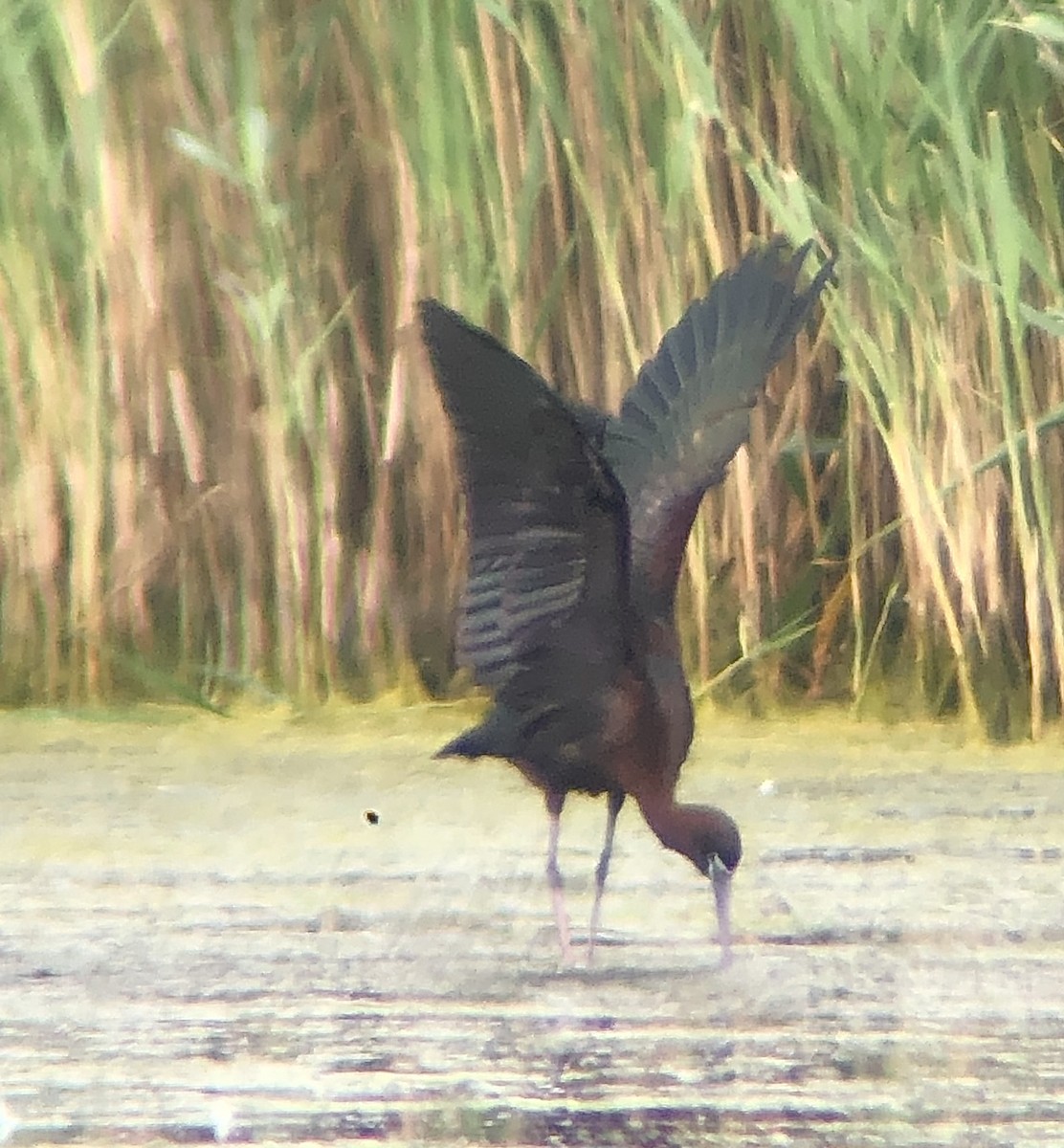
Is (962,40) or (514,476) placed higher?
(962,40)

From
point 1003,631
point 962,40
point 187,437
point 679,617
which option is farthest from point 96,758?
point 962,40

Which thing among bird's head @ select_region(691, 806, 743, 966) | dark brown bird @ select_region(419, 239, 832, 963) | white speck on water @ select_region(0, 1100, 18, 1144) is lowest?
white speck on water @ select_region(0, 1100, 18, 1144)

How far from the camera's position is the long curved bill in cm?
274

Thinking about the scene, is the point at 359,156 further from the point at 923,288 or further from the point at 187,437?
the point at 923,288

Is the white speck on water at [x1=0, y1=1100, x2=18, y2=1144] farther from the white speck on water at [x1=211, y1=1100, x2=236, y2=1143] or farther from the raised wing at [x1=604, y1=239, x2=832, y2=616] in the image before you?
the raised wing at [x1=604, y1=239, x2=832, y2=616]

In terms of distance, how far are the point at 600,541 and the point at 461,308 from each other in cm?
138

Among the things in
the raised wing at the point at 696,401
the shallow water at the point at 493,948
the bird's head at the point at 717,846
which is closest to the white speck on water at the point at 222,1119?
the shallow water at the point at 493,948

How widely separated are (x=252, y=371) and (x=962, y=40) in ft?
3.91

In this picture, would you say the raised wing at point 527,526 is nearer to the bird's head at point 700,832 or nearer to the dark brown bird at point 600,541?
the dark brown bird at point 600,541

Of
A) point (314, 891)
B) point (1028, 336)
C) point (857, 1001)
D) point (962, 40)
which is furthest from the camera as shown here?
point (1028, 336)

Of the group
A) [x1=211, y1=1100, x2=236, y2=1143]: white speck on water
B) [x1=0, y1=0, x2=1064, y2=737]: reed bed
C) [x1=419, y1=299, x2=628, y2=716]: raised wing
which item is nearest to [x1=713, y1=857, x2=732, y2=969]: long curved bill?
[x1=419, y1=299, x2=628, y2=716]: raised wing

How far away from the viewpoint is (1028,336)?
4.03 meters

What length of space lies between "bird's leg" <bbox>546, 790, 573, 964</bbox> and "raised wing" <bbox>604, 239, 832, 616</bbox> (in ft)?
0.85

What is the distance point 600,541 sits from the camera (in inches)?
108
